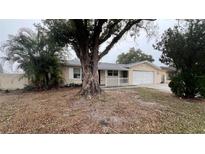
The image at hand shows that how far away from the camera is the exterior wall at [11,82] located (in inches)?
696

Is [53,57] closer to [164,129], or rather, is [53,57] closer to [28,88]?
[28,88]

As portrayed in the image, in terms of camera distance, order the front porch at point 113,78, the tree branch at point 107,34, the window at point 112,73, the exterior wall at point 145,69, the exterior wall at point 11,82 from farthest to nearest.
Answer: the exterior wall at point 145,69 → the window at point 112,73 → the front porch at point 113,78 → the exterior wall at point 11,82 → the tree branch at point 107,34

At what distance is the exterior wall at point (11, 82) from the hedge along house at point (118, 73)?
4.41 metres

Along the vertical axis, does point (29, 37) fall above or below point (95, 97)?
above

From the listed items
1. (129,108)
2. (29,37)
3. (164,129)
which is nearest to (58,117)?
(129,108)

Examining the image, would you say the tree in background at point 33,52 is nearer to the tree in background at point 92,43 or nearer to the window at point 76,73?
the window at point 76,73

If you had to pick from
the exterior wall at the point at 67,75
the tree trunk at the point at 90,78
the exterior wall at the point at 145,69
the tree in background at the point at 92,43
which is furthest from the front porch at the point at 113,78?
the tree trunk at the point at 90,78

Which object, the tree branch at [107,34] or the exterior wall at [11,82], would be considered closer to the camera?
the tree branch at [107,34]

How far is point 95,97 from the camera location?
986 cm

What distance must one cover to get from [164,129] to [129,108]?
94.2 inches

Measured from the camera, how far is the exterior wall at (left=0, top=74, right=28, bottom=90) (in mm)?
17688

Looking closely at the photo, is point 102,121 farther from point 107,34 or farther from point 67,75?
point 67,75

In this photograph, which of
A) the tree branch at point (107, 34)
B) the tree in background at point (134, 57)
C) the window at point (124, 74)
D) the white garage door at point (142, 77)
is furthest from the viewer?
the tree in background at point (134, 57)

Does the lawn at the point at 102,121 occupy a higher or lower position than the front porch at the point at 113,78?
lower
